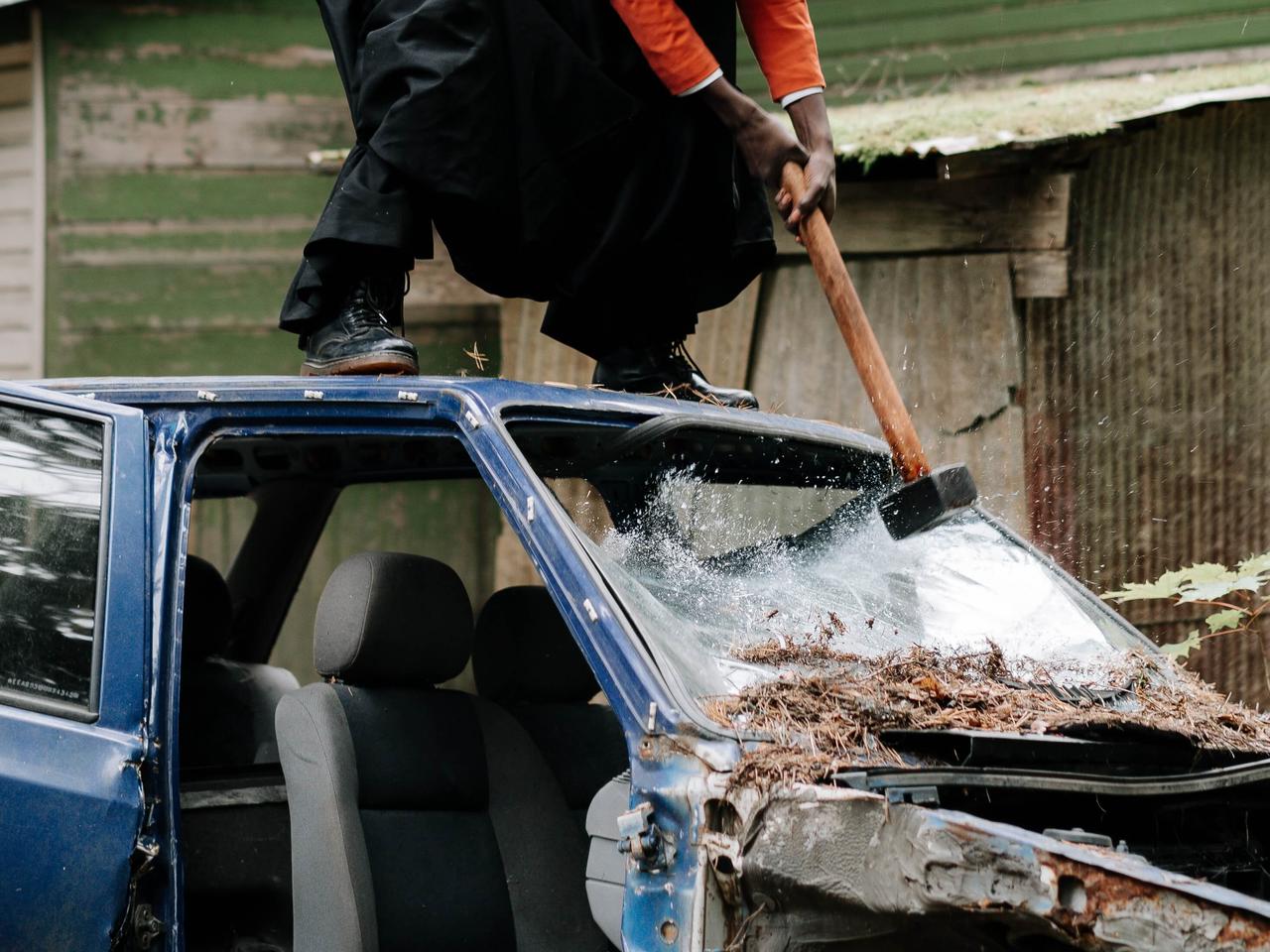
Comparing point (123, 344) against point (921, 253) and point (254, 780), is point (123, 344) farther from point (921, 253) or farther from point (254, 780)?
point (254, 780)

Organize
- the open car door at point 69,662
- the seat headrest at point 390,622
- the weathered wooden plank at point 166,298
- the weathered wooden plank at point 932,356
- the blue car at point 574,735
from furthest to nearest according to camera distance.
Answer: the weathered wooden plank at point 166,298, the weathered wooden plank at point 932,356, the seat headrest at point 390,622, the open car door at point 69,662, the blue car at point 574,735

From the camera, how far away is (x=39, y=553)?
283cm

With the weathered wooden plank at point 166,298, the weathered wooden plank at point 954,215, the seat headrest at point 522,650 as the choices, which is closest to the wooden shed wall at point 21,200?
the weathered wooden plank at point 166,298

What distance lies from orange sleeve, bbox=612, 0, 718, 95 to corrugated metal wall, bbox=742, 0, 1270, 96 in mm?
4522

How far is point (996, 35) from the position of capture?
7.75 m

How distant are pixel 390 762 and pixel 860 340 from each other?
4.88ft

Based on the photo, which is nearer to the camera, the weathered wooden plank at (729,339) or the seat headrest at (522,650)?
the seat headrest at (522,650)

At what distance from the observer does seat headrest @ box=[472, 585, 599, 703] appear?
3.69m

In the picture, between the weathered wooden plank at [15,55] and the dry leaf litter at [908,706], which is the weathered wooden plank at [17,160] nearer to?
the weathered wooden plank at [15,55]

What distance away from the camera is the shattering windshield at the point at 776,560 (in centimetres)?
265

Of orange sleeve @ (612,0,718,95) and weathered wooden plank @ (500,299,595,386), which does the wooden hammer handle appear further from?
weathered wooden plank @ (500,299,595,386)

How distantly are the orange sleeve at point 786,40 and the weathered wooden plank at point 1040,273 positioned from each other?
2701 millimetres

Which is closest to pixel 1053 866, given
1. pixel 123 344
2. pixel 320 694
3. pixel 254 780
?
pixel 320 694

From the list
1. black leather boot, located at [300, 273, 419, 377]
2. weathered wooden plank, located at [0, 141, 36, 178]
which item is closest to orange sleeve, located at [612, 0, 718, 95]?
black leather boot, located at [300, 273, 419, 377]
